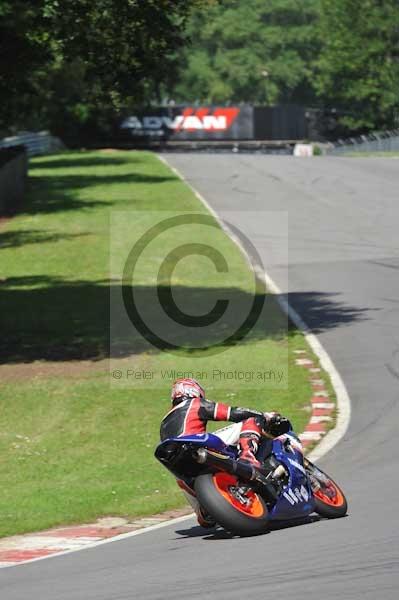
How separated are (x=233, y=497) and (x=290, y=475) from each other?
0.70 meters

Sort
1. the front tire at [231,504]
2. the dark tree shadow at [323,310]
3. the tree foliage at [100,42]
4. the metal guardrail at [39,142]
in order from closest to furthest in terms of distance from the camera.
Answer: the front tire at [231,504], the tree foliage at [100,42], the dark tree shadow at [323,310], the metal guardrail at [39,142]

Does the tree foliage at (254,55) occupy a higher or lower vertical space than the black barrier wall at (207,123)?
higher

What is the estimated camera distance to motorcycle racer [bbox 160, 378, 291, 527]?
409 inches

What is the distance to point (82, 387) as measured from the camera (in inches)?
712

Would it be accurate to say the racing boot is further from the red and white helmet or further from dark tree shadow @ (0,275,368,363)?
dark tree shadow @ (0,275,368,363)

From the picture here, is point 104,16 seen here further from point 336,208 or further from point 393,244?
point 336,208

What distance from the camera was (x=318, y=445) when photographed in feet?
47.6

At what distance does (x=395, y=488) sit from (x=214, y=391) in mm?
5842

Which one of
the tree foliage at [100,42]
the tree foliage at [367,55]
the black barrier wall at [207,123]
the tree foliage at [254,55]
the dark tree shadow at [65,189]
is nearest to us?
the tree foliage at [100,42]

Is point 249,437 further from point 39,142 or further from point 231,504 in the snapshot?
point 39,142

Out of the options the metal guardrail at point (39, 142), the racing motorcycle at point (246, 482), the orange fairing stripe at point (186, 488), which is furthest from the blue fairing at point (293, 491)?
the metal guardrail at point (39, 142)

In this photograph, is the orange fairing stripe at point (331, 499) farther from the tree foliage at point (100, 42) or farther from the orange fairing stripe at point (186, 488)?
the tree foliage at point (100, 42)
